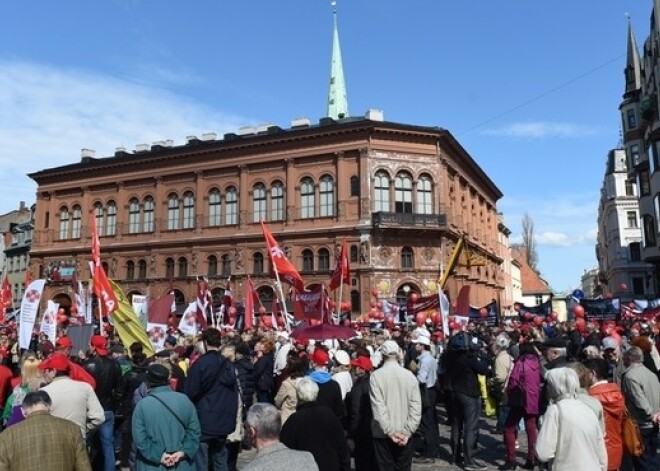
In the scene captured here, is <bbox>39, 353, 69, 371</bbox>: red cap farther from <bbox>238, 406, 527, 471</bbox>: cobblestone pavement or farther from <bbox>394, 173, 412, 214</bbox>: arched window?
<bbox>394, 173, 412, 214</bbox>: arched window

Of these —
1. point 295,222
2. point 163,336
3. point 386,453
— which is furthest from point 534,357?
point 295,222

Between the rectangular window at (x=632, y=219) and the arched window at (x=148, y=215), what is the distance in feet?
181

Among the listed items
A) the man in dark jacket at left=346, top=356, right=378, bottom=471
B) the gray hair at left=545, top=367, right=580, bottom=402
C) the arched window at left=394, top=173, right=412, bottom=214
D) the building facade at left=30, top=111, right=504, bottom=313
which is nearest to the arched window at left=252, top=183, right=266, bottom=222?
the building facade at left=30, top=111, right=504, bottom=313

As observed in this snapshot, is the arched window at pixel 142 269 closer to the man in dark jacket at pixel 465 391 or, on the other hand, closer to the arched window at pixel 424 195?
the arched window at pixel 424 195

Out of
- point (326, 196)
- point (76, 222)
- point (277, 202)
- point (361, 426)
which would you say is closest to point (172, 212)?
point (277, 202)

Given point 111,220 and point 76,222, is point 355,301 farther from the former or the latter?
point 76,222

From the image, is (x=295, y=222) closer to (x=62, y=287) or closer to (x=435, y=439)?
(x=62, y=287)

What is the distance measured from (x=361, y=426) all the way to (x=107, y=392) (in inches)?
169

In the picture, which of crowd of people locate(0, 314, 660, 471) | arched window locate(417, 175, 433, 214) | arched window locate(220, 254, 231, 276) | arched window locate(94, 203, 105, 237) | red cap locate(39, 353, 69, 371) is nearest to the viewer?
crowd of people locate(0, 314, 660, 471)

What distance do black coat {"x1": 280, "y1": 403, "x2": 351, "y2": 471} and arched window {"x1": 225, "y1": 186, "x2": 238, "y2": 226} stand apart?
4251 cm

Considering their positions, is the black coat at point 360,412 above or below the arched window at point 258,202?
below

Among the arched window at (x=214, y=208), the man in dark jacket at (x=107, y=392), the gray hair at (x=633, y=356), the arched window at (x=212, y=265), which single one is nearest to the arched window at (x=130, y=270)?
the arched window at (x=212, y=265)

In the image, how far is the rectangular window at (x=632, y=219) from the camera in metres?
71.5

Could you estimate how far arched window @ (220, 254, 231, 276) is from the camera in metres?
46.5
